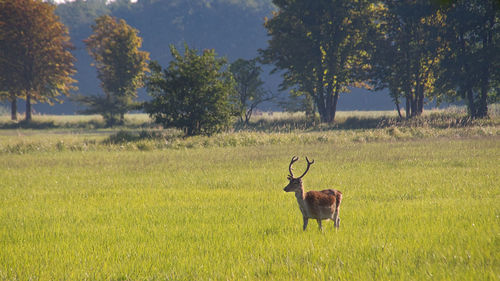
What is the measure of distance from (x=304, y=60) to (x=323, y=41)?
2.76 meters

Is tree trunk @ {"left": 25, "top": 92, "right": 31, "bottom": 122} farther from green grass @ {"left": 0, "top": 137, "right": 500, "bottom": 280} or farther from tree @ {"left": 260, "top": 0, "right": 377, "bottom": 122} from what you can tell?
green grass @ {"left": 0, "top": 137, "right": 500, "bottom": 280}

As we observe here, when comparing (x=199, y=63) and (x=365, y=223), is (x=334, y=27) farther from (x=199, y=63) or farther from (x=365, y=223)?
(x=365, y=223)

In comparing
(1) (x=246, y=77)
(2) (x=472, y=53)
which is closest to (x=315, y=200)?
(2) (x=472, y=53)

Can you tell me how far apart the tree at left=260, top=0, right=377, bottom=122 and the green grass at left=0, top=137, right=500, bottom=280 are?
31.1m

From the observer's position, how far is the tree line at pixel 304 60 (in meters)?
29.8

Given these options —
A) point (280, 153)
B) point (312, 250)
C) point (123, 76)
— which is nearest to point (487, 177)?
point (312, 250)

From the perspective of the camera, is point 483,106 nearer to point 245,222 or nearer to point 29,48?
point 245,222

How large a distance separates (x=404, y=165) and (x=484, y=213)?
7881mm

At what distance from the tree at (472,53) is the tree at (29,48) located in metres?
45.5

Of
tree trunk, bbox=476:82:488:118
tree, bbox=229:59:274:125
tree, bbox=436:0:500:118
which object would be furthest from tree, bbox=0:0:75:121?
tree trunk, bbox=476:82:488:118

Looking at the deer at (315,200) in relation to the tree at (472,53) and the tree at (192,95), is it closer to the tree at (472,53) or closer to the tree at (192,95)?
the tree at (192,95)

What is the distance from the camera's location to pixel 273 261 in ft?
19.9

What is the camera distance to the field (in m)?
5.74

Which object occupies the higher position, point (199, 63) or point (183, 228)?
point (199, 63)
